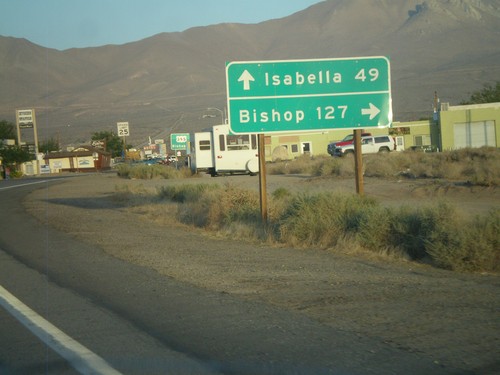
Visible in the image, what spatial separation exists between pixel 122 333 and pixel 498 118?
62.4 metres

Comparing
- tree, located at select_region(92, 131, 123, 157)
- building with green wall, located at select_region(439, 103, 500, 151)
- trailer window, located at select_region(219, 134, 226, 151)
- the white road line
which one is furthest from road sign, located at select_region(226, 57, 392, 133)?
tree, located at select_region(92, 131, 123, 157)

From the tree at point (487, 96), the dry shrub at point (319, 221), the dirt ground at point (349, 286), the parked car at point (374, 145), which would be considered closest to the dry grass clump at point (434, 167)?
the parked car at point (374, 145)

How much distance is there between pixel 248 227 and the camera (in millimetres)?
16391

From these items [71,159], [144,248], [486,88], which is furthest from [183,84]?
[144,248]

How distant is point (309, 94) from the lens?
17172mm

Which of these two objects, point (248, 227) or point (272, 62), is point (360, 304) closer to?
point (248, 227)

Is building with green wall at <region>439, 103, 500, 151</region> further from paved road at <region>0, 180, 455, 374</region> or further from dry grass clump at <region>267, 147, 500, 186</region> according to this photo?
paved road at <region>0, 180, 455, 374</region>

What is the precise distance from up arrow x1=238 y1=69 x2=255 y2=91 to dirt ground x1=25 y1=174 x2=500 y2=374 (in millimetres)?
3595

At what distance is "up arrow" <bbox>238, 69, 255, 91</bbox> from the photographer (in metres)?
17.0

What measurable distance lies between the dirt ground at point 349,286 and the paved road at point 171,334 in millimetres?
347

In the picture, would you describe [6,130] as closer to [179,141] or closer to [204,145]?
[179,141]

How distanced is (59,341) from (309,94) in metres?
11.0

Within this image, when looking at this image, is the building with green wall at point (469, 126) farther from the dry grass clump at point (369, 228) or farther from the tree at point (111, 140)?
the tree at point (111, 140)

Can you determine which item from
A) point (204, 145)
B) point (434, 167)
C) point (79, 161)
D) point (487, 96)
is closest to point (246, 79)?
point (434, 167)
